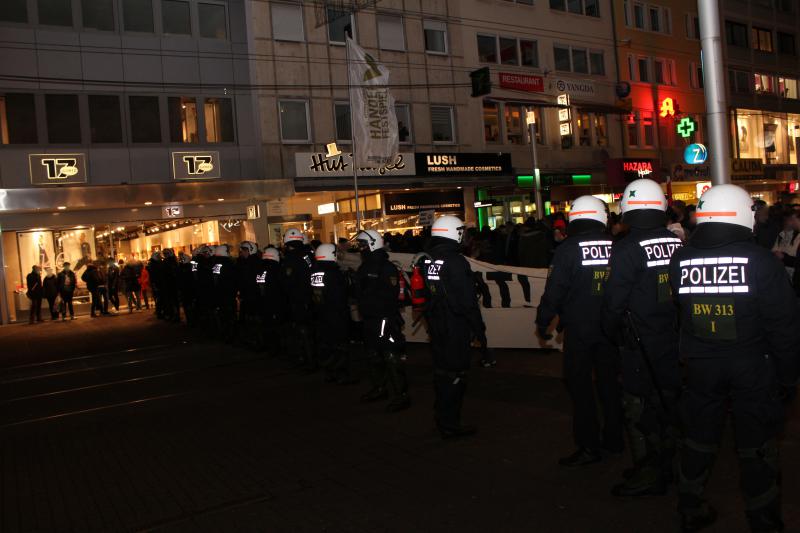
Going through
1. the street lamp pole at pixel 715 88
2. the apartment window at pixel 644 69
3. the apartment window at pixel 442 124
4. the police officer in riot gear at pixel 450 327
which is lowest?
the police officer in riot gear at pixel 450 327

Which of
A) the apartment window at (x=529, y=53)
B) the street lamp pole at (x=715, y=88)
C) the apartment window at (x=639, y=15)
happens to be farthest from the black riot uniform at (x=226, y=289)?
the apartment window at (x=639, y=15)

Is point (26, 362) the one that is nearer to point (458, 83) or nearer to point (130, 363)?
point (130, 363)

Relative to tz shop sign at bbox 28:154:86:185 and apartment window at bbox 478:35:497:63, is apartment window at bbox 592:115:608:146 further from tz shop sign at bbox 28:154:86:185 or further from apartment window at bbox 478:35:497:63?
tz shop sign at bbox 28:154:86:185

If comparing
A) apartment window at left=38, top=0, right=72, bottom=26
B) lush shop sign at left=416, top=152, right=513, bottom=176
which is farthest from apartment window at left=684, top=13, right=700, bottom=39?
apartment window at left=38, top=0, right=72, bottom=26

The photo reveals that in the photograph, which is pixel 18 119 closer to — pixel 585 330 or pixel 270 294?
pixel 270 294

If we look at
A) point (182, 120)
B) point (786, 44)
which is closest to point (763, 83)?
point (786, 44)

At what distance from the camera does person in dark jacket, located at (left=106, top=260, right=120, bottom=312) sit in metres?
24.5

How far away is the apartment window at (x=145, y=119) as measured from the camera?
82.2 ft

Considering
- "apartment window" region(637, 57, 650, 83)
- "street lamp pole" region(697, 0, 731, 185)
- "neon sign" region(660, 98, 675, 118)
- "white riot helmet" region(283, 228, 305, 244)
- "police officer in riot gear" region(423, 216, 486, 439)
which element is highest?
"apartment window" region(637, 57, 650, 83)

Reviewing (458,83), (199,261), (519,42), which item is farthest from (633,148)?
(199,261)

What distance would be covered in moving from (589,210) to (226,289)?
1086cm

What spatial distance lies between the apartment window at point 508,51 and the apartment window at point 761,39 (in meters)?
21.1

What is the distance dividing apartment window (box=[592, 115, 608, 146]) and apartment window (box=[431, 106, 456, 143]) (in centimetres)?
905

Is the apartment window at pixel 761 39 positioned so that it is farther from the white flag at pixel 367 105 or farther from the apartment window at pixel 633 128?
the white flag at pixel 367 105
